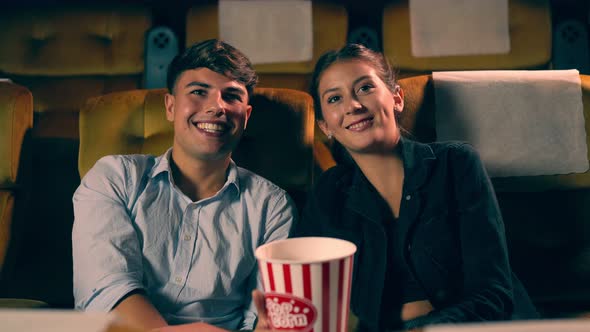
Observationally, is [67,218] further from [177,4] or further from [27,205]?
[177,4]

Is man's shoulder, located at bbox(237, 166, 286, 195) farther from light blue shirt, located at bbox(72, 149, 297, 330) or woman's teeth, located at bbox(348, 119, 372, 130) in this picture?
woman's teeth, located at bbox(348, 119, 372, 130)

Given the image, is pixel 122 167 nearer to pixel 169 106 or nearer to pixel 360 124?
pixel 169 106

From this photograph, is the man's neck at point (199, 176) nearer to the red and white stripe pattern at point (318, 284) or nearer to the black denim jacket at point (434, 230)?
the black denim jacket at point (434, 230)

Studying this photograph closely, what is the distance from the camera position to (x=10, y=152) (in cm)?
85

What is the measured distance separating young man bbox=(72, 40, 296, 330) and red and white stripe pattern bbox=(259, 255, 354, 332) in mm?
342

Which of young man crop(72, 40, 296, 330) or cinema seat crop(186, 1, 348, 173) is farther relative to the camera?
cinema seat crop(186, 1, 348, 173)

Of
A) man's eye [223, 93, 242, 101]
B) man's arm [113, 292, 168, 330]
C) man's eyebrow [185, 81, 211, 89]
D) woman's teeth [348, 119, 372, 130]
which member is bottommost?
man's arm [113, 292, 168, 330]

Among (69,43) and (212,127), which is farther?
(69,43)

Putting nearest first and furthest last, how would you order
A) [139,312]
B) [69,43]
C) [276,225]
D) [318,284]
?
[318,284] → [139,312] → [276,225] → [69,43]

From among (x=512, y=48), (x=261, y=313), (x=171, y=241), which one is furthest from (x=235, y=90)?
(x=512, y=48)

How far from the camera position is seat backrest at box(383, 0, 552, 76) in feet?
3.57

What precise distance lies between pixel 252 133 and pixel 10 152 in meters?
0.41

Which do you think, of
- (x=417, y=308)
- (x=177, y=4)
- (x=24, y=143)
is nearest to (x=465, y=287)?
(x=417, y=308)

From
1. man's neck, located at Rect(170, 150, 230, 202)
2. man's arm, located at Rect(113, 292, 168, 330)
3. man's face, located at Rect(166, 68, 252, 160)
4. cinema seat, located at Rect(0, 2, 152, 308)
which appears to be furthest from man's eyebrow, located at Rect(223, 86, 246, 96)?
cinema seat, located at Rect(0, 2, 152, 308)
